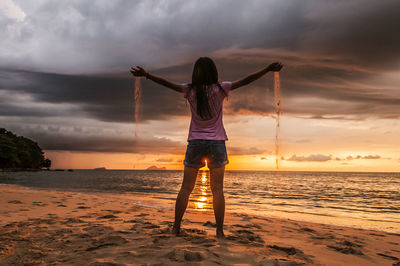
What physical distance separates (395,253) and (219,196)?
3.46m


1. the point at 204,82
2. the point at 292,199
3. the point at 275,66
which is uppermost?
the point at 275,66

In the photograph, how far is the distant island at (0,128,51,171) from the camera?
3236 inches

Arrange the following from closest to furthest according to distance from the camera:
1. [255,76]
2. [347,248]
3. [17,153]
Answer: [255,76], [347,248], [17,153]

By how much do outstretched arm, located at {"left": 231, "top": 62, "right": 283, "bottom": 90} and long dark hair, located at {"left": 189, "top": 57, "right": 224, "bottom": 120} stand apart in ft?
0.81

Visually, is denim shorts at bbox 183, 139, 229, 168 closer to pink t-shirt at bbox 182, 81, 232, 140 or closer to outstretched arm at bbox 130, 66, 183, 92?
pink t-shirt at bbox 182, 81, 232, 140

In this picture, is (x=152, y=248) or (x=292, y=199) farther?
(x=292, y=199)

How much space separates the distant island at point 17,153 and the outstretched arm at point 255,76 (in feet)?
323

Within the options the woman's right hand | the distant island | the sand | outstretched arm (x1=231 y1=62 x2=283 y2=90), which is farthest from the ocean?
the distant island

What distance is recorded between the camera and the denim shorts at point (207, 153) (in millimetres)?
3527

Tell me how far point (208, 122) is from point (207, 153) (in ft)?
1.39

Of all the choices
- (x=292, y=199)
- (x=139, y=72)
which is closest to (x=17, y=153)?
(x=292, y=199)

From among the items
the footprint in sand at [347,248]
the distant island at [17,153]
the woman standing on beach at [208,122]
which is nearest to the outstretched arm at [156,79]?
the woman standing on beach at [208,122]

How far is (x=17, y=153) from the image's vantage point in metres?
90.5

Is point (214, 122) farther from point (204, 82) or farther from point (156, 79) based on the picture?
point (156, 79)
